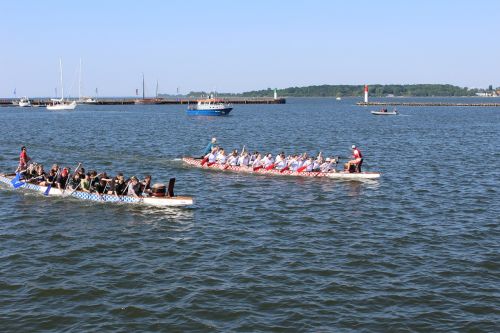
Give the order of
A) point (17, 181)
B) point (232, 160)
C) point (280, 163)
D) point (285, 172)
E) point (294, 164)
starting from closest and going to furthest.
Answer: point (17, 181), point (294, 164), point (285, 172), point (280, 163), point (232, 160)

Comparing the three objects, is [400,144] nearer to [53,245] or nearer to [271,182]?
[271,182]

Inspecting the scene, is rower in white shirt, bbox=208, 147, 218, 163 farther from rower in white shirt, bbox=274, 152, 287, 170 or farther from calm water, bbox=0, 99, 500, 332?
rower in white shirt, bbox=274, 152, 287, 170

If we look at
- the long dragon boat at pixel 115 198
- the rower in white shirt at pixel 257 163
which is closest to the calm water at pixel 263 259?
the long dragon boat at pixel 115 198

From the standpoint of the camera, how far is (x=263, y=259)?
21.1 meters

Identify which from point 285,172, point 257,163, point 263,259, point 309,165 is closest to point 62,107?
point 257,163

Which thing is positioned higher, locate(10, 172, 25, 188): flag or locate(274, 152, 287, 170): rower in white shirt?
locate(274, 152, 287, 170): rower in white shirt

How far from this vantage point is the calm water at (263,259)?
16.2m

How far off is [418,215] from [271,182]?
12.3 m

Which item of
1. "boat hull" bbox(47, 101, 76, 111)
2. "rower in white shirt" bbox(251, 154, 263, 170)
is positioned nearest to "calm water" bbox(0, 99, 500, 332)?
"rower in white shirt" bbox(251, 154, 263, 170)

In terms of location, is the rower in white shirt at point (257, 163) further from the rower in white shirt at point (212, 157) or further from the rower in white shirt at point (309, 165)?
the rower in white shirt at point (309, 165)

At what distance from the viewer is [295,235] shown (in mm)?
24391

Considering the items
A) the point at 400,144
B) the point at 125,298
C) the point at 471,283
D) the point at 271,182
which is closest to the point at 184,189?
the point at 271,182

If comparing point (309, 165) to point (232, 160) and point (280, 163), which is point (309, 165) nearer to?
point (280, 163)

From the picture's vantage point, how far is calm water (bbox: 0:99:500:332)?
53.1 feet
